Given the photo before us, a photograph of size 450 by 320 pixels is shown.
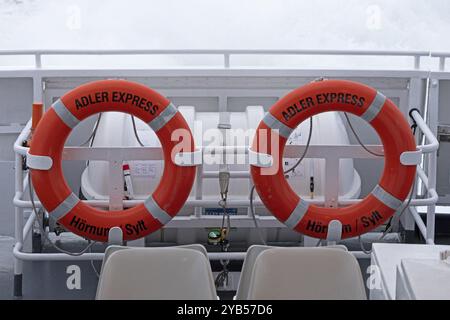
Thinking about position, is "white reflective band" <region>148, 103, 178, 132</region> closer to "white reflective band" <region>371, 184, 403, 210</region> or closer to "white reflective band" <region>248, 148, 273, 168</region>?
"white reflective band" <region>248, 148, 273, 168</region>

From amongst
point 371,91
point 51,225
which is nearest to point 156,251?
point 371,91

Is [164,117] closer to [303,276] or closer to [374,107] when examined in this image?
[374,107]

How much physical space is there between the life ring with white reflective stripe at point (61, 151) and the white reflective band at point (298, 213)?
0.36 meters

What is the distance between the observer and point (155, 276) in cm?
202

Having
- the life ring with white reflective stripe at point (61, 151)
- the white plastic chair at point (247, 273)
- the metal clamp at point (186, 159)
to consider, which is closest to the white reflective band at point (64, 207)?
the life ring with white reflective stripe at point (61, 151)

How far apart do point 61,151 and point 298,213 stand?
0.83 metres

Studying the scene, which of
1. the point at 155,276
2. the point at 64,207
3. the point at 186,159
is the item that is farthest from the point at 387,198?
the point at 155,276

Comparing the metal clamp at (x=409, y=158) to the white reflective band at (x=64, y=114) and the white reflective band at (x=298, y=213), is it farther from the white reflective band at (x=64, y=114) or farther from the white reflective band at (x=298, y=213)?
the white reflective band at (x=64, y=114)

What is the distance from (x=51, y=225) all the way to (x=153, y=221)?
0.77m

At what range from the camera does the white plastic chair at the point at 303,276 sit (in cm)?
203

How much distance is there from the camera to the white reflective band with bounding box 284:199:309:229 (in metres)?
2.99
